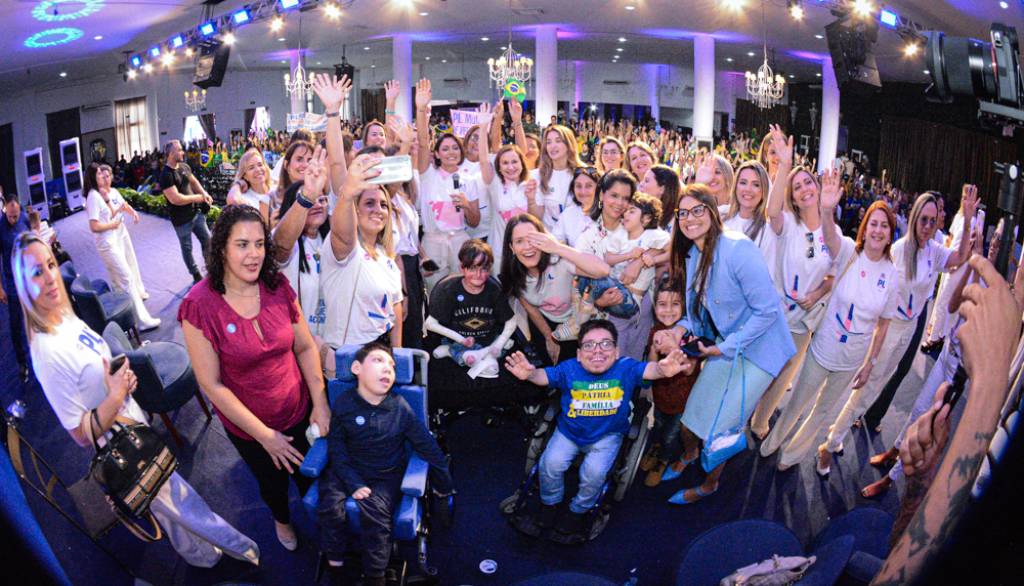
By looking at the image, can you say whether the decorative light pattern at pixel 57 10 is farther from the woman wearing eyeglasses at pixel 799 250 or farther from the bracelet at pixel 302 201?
the woman wearing eyeglasses at pixel 799 250

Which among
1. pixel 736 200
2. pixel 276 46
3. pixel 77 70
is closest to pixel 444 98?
pixel 276 46

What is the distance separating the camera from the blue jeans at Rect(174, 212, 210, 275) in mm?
2673

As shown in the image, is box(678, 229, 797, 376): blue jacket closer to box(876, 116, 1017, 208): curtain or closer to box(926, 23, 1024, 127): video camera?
box(876, 116, 1017, 208): curtain

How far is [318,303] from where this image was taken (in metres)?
3.03

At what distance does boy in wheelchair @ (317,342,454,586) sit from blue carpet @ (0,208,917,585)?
0.37 meters

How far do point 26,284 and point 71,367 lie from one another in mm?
195

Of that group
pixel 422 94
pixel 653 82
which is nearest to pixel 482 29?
pixel 422 94

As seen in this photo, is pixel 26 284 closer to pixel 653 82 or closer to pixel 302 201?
pixel 302 201

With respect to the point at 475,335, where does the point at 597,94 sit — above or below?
above

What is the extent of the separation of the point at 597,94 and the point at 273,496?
73.6 ft

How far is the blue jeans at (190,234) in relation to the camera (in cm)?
267

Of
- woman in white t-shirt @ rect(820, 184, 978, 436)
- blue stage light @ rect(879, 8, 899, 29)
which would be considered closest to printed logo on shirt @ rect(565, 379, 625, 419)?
woman in white t-shirt @ rect(820, 184, 978, 436)

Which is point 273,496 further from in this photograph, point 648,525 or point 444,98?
point 444,98

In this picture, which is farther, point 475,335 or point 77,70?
point 475,335
